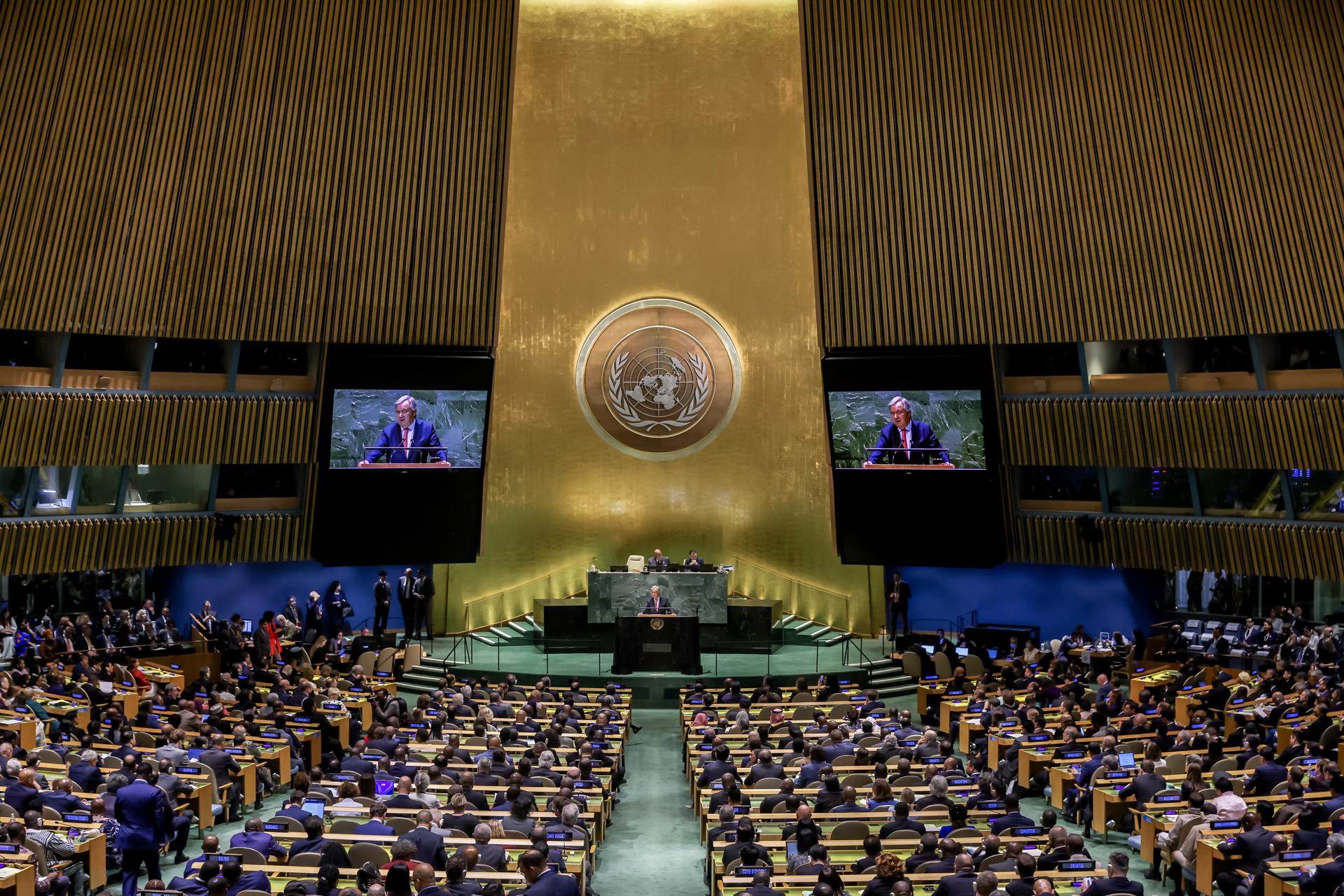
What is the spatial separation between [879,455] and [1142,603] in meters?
6.98

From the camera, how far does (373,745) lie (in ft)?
47.3

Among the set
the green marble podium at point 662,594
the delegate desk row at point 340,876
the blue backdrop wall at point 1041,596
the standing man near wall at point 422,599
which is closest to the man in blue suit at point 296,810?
the delegate desk row at point 340,876

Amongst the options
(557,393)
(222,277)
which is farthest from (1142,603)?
(222,277)

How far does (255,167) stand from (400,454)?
4.90 m

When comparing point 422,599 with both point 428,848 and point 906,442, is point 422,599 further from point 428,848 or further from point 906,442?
point 428,848

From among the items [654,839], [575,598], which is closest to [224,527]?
[575,598]

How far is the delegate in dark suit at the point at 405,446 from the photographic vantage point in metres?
20.8

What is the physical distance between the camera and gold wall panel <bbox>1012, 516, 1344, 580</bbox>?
19.2 m

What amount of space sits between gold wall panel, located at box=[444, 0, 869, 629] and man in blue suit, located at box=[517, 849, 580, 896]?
52.7 ft

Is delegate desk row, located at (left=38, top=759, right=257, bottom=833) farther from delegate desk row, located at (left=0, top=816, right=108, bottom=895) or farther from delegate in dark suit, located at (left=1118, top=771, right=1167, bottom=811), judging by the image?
delegate in dark suit, located at (left=1118, top=771, right=1167, bottom=811)

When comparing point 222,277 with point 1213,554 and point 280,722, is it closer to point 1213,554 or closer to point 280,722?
point 280,722

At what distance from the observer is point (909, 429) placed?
20.6 m

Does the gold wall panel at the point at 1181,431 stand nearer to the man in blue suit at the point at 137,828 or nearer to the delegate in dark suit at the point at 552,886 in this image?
the delegate in dark suit at the point at 552,886

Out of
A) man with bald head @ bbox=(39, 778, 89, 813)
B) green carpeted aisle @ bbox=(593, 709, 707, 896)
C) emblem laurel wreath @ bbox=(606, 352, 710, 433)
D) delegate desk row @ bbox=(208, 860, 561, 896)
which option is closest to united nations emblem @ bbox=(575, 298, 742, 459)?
emblem laurel wreath @ bbox=(606, 352, 710, 433)
